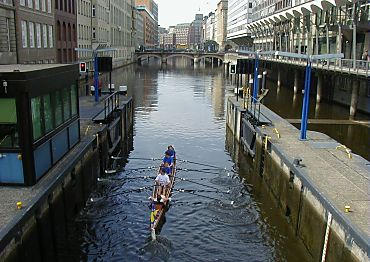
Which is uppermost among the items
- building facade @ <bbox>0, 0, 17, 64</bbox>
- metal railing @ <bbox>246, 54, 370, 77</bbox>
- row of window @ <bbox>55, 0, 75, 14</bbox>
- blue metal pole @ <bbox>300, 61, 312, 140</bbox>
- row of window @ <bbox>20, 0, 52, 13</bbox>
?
row of window @ <bbox>55, 0, 75, 14</bbox>

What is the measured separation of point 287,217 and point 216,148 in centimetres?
1435

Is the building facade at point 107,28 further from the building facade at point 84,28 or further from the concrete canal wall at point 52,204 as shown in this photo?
the concrete canal wall at point 52,204

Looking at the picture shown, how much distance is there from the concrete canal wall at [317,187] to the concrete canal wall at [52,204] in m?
9.80

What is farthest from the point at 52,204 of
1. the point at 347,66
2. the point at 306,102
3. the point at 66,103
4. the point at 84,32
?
the point at 84,32

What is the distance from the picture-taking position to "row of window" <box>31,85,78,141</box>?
16.1 metres

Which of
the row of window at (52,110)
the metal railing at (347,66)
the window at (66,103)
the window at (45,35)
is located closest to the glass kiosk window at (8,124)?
the row of window at (52,110)

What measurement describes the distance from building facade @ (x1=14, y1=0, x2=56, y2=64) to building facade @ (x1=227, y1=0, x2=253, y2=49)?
260ft

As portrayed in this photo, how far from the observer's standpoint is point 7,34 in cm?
4144

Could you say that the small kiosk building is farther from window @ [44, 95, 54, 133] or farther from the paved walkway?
the paved walkway

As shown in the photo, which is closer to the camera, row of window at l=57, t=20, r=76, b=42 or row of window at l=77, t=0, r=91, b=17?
row of window at l=57, t=20, r=76, b=42

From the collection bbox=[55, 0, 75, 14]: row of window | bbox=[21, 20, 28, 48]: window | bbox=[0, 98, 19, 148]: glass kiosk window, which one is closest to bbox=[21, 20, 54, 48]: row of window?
bbox=[21, 20, 28, 48]: window

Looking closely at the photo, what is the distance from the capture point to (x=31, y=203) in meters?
13.9

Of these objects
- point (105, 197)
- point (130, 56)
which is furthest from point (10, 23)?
point (130, 56)

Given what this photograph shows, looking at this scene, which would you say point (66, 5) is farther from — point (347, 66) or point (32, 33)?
point (347, 66)
